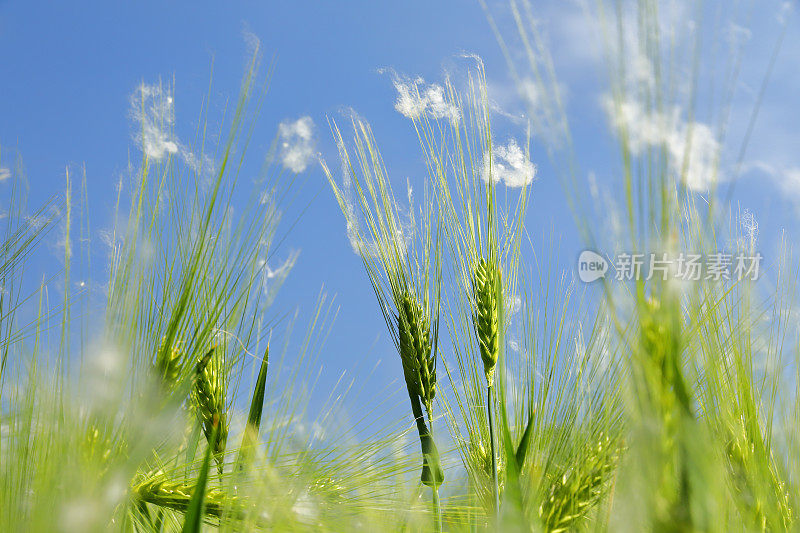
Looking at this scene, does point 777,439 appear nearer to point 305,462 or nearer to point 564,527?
point 564,527

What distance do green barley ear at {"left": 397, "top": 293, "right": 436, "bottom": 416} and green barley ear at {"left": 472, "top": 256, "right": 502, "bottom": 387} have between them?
12cm

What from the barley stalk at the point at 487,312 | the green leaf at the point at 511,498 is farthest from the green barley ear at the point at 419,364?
the green leaf at the point at 511,498

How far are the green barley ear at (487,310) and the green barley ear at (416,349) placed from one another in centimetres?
12

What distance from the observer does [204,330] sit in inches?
37.4

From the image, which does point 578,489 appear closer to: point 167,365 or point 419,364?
point 419,364

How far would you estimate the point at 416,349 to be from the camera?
122cm

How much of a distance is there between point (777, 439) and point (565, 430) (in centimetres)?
40

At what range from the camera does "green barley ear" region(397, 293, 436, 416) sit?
1175mm

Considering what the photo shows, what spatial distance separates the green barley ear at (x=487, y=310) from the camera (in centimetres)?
114

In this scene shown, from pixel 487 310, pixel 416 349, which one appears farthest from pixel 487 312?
pixel 416 349

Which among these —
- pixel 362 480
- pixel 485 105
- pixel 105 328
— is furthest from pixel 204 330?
pixel 485 105

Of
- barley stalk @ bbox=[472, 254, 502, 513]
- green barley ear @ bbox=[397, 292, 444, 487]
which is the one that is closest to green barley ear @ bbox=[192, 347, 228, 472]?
green barley ear @ bbox=[397, 292, 444, 487]

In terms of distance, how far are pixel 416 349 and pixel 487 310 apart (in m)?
0.16

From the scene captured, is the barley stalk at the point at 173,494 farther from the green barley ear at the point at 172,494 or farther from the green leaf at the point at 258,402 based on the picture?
the green leaf at the point at 258,402
